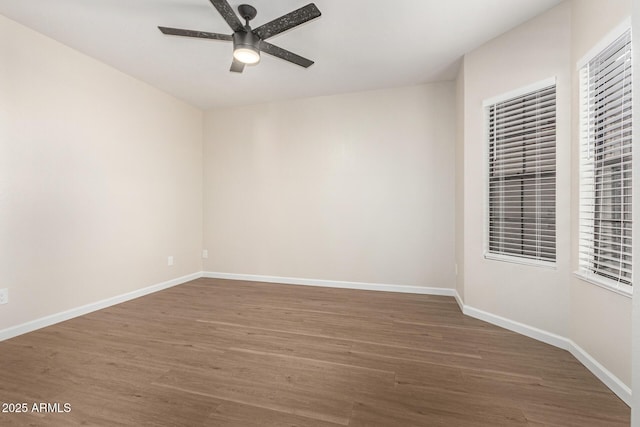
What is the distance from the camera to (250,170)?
4.62 m

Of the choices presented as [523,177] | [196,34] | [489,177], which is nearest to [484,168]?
[489,177]

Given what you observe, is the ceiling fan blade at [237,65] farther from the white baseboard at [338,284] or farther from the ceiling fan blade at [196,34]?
the white baseboard at [338,284]

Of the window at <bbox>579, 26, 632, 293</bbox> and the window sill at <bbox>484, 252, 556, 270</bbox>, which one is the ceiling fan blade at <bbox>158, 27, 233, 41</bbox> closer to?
the window at <bbox>579, 26, 632, 293</bbox>

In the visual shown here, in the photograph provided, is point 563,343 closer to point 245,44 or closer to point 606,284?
point 606,284

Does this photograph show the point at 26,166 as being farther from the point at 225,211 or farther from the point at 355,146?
the point at 355,146

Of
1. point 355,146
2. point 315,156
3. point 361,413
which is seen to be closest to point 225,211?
point 315,156

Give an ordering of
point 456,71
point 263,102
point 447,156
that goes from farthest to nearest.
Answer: point 263,102, point 447,156, point 456,71

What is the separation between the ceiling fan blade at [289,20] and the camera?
6.36ft

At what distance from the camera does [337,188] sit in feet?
13.8

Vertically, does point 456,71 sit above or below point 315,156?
above

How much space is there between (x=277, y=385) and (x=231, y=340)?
2.68ft

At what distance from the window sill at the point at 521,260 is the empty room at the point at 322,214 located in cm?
3

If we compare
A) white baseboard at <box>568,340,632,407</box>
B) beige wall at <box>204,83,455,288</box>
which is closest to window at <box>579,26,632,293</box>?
white baseboard at <box>568,340,632,407</box>

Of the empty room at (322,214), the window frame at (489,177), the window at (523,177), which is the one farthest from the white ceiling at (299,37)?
the window at (523,177)
